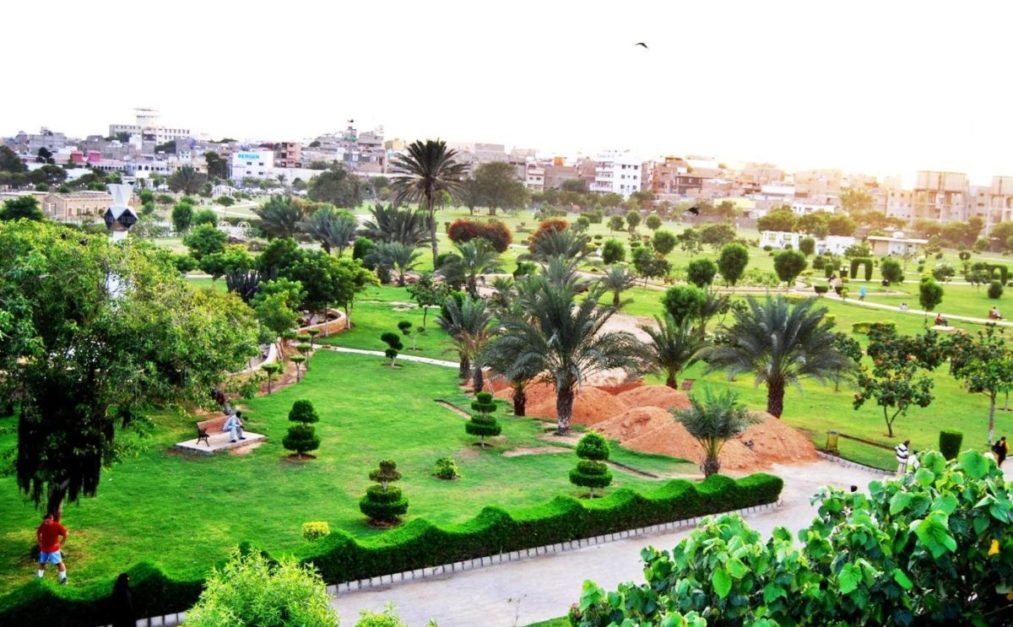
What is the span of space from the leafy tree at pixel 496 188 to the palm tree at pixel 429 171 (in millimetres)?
45966

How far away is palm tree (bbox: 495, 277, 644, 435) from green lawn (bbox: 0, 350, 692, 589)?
1681mm

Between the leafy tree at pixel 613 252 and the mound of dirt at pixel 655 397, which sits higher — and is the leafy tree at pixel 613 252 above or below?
above

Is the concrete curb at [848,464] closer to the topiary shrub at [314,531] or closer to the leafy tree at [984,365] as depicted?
the leafy tree at [984,365]

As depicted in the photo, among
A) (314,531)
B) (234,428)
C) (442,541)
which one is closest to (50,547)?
(314,531)

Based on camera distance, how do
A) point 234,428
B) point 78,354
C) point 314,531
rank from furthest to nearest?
point 234,428
point 314,531
point 78,354

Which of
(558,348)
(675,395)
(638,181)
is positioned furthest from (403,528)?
(638,181)

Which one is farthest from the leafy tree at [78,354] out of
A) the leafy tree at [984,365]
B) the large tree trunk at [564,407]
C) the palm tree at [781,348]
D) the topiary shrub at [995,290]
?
the topiary shrub at [995,290]

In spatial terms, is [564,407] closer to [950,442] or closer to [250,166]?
[950,442]

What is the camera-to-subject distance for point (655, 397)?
1067 inches

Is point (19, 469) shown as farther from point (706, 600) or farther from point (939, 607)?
point (939, 607)

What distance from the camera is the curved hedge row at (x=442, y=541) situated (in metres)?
12.1

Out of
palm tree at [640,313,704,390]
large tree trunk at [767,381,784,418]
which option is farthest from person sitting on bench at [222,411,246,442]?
large tree trunk at [767,381,784,418]

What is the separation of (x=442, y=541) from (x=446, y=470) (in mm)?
5022

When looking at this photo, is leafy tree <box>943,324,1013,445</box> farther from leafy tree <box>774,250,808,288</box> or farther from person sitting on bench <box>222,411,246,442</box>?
leafy tree <box>774,250,808,288</box>
